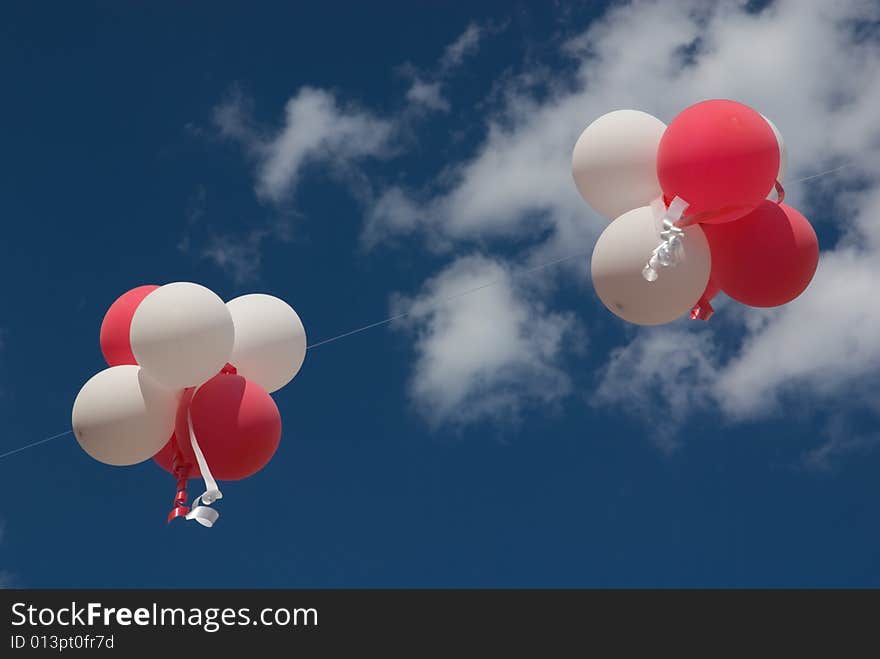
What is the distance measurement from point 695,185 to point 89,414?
14.6 feet

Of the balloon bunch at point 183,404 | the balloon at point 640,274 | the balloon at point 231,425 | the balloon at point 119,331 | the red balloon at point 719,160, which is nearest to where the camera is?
the red balloon at point 719,160

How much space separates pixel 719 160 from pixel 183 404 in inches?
161

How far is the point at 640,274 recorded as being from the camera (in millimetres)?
7949

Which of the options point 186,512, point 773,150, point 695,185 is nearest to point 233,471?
point 186,512

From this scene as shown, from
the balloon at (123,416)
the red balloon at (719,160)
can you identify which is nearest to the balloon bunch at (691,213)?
the red balloon at (719,160)

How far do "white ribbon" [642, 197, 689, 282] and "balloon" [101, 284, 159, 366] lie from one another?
3.80m

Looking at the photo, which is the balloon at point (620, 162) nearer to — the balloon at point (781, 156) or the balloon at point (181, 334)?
the balloon at point (781, 156)

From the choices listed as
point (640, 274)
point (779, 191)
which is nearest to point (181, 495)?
→ point (640, 274)

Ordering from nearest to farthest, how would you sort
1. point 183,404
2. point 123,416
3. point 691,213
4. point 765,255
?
point 691,213 < point 765,255 < point 123,416 < point 183,404

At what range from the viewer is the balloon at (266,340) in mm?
9086

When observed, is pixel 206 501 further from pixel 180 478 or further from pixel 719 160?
pixel 719 160

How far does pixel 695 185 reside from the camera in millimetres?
7801

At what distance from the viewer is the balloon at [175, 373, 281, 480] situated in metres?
8.52

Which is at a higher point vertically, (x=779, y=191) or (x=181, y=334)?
Answer: (x=779, y=191)
